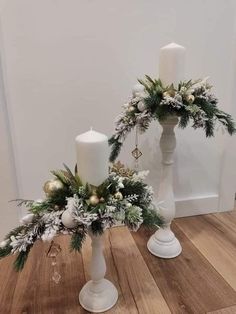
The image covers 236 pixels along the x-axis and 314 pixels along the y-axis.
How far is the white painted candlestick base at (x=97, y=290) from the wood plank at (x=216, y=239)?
47 cm

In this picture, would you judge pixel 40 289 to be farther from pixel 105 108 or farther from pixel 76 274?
pixel 105 108

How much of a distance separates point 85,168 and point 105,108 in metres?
0.57

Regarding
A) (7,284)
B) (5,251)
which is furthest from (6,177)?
(5,251)

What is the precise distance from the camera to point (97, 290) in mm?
976

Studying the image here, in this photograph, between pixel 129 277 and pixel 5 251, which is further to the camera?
pixel 129 277

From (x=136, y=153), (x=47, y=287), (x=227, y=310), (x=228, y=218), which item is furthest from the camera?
(x=228, y=218)

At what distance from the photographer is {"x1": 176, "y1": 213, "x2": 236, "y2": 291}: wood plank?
3.86 ft

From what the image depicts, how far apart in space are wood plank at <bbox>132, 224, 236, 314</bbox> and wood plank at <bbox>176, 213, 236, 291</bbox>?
1.4 inches

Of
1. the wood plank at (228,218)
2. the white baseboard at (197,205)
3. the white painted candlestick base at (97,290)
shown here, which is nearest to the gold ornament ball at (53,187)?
the white painted candlestick base at (97,290)

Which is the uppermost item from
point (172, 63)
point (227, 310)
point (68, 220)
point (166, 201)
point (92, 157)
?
point (172, 63)

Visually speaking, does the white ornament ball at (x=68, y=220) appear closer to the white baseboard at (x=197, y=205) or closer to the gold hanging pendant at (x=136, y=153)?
the gold hanging pendant at (x=136, y=153)

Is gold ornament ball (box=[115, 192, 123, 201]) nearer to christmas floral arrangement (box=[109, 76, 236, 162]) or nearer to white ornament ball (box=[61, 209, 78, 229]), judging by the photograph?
white ornament ball (box=[61, 209, 78, 229])

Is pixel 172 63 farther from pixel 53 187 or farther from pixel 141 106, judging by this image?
pixel 53 187

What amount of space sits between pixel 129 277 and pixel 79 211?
517mm
